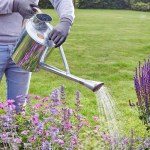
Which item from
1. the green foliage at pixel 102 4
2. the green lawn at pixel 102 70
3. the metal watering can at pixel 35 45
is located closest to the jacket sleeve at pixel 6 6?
the metal watering can at pixel 35 45

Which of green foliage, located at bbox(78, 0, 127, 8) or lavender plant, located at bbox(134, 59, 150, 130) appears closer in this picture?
lavender plant, located at bbox(134, 59, 150, 130)

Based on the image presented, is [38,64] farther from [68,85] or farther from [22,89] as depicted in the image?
[68,85]

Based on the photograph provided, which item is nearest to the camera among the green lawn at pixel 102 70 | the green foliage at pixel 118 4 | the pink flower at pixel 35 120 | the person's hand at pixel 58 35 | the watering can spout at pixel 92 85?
the watering can spout at pixel 92 85

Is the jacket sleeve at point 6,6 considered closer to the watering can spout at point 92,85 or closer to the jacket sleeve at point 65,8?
the jacket sleeve at point 65,8

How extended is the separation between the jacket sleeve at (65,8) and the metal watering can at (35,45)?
15 centimetres

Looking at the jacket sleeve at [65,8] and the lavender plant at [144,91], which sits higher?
the jacket sleeve at [65,8]

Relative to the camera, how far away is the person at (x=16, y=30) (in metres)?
2.76

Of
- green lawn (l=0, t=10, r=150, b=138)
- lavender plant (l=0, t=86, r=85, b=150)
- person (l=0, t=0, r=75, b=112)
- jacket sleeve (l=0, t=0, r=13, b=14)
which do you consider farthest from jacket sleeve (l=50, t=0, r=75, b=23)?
green lawn (l=0, t=10, r=150, b=138)

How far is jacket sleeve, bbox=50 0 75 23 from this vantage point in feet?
9.36

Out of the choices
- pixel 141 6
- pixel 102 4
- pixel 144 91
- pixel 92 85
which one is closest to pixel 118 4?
pixel 102 4

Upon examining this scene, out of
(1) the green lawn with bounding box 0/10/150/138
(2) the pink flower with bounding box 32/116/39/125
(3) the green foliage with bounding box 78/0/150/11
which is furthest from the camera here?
(3) the green foliage with bounding box 78/0/150/11

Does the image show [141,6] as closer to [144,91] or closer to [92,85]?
[144,91]

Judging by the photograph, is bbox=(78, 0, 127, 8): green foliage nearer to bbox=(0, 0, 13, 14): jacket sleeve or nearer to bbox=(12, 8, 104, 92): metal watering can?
bbox=(0, 0, 13, 14): jacket sleeve

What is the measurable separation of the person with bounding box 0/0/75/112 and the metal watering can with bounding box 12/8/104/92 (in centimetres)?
6
